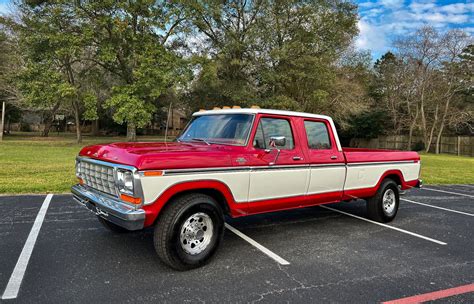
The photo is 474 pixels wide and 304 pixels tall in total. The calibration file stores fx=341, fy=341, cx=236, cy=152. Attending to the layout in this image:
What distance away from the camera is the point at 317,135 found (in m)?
5.68

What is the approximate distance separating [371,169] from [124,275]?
452cm

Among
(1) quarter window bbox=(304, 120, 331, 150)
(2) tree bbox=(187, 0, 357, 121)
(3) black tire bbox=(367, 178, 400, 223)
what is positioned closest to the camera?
(1) quarter window bbox=(304, 120, 331, 150)

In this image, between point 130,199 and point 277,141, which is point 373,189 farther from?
point 130,199

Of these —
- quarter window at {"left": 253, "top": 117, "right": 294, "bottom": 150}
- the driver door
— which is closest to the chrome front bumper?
the driver door

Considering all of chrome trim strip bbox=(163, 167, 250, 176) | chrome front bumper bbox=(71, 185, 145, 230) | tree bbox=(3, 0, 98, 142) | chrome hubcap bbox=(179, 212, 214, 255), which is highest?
tree bbox=(3, 0, 98, 142)

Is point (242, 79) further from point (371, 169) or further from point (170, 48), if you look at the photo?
point (371, 169)

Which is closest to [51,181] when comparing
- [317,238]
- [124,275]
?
[124,275]

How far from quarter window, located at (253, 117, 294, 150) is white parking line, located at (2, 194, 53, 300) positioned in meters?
3.17

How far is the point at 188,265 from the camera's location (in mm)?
4094

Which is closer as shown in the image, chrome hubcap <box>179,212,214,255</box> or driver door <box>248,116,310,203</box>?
chrome hubcap <box>179,212,214,255</box>

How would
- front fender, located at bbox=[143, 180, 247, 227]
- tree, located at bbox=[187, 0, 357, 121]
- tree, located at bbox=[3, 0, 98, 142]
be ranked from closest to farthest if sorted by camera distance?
front fender, located at bbox=[143, 180, 247, 227], tree, located at bbox=[3, 0, 98, 142], tree, located at bbox=[187, 0, 357, 121]

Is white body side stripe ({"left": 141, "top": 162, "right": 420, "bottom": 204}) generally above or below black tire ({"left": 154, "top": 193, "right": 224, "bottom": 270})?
above

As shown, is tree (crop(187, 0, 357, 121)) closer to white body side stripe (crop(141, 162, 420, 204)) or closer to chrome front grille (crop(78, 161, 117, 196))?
white body side stripe (crop(141, 162, 420, 204))

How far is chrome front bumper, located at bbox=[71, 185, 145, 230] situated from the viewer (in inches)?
145
